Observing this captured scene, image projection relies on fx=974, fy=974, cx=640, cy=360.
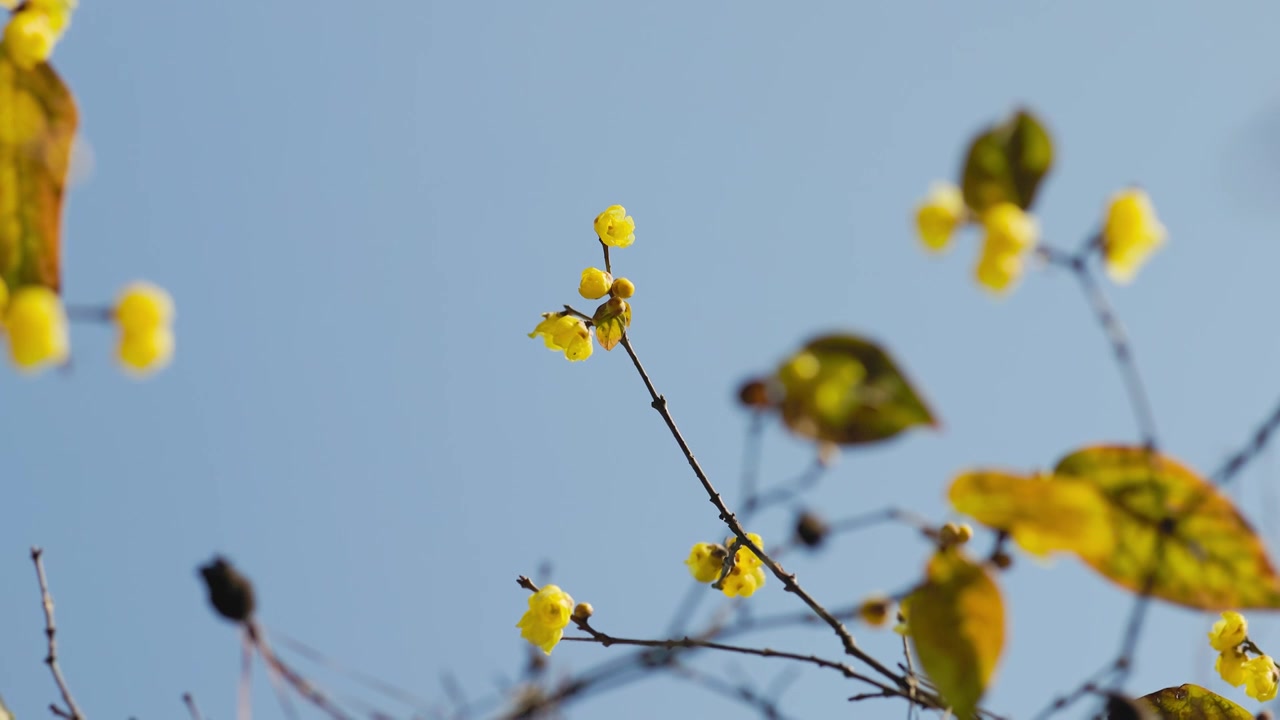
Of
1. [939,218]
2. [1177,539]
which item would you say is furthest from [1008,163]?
[1177,539]

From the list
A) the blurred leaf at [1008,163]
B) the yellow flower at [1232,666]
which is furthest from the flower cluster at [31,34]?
the yellow flower at [1232,666]

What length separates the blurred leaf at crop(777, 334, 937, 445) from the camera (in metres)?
1.06

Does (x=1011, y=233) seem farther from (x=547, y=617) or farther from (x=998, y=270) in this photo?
(x=547, y=617)

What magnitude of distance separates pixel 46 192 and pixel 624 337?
3.16 feet

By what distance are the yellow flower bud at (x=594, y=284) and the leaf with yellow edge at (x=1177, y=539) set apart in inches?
40.6

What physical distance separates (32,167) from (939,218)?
108cm

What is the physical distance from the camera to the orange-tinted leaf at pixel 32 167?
1091 mm

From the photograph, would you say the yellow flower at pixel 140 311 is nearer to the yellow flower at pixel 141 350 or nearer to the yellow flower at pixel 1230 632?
the yellow flower at pixel 141 350

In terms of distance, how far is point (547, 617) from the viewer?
1.86 m

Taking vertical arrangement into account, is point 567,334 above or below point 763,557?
above

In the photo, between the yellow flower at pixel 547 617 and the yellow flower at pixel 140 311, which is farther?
the yellow flower at pixel 547 617

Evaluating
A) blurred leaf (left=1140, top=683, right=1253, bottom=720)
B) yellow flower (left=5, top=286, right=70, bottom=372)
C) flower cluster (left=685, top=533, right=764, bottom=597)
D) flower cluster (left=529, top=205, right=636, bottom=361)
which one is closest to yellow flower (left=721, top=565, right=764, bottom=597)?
flower cluster (left=685, top=533, right=764, bottom=597)

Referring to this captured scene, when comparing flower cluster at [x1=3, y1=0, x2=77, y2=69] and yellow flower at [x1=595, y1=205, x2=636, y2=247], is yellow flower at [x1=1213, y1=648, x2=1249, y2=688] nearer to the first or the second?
yellow flower at [x1=595, y1=205, x2=636, y2=247]

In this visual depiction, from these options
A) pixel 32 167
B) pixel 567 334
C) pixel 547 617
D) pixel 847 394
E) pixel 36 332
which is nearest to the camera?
pixel 36 332
